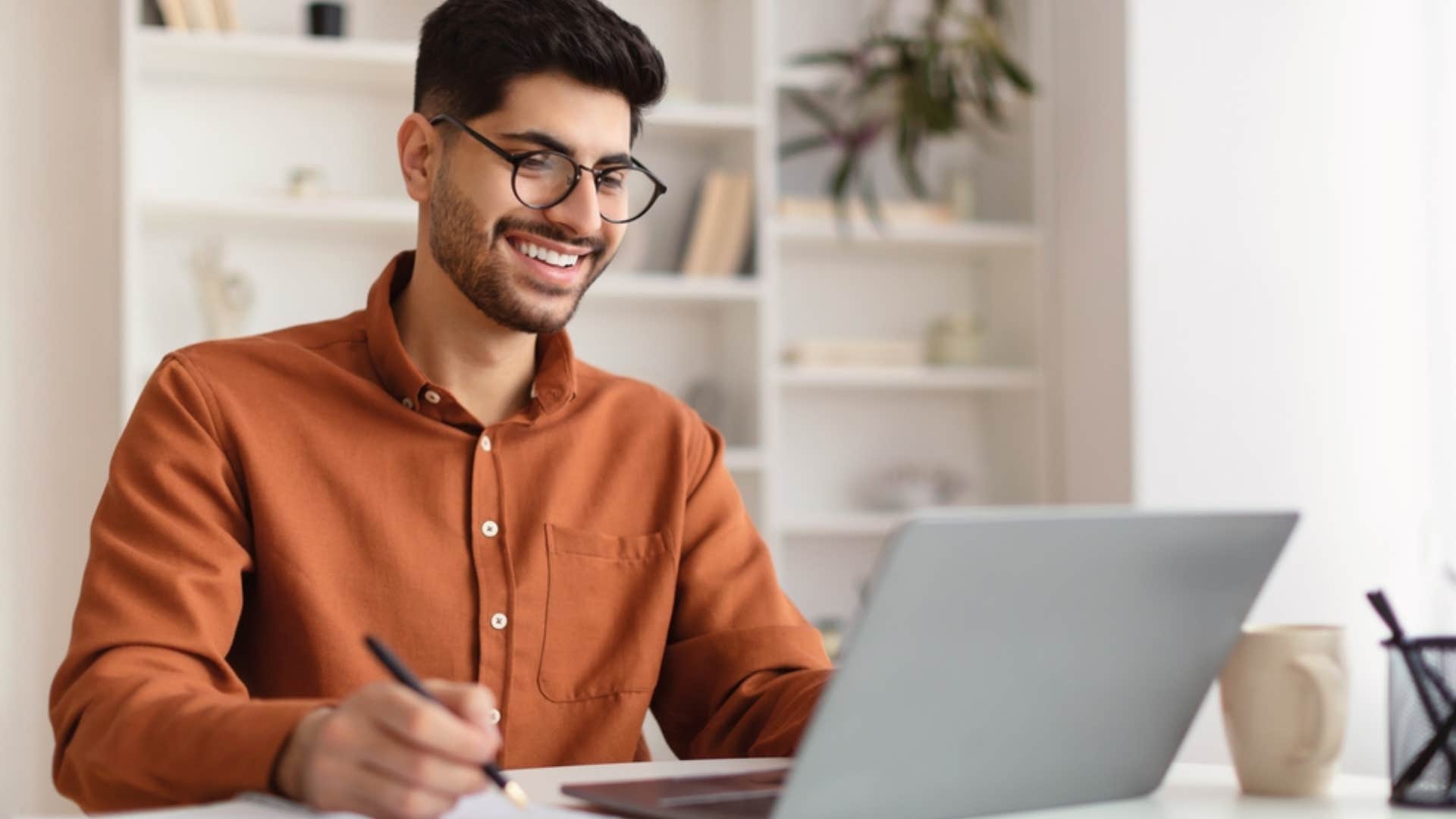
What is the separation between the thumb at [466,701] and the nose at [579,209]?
28.8 inches

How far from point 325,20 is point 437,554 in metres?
2.21

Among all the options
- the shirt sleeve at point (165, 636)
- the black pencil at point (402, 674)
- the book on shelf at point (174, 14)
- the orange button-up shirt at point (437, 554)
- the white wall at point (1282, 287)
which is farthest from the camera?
the white wall at point (1282, 287)

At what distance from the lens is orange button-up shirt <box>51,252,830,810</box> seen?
50.7 inches

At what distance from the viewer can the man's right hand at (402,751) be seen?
31.0 inches

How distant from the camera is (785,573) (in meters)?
3.74

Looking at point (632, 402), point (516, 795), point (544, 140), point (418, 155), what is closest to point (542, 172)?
point (544, 140)

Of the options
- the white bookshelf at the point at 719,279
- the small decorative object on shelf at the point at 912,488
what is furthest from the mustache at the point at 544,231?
the small decorative object on shelf at the point at 912,488

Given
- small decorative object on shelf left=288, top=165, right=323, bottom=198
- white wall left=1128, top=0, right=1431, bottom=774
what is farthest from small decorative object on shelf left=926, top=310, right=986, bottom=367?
small decorative object on shelf left=288, top=165, right=323, bottom=198

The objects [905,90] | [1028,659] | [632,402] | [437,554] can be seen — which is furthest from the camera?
[905,90]

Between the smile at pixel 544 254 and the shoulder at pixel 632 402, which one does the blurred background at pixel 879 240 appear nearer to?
the shoulder at pixel 632 402

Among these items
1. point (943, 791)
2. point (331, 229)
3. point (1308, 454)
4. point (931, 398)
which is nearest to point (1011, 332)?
point (931, 398)

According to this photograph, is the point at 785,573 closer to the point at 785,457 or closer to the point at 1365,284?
the point at 785,457

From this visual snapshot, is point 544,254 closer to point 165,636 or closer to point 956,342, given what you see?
point 165,636

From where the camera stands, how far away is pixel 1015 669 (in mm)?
880
